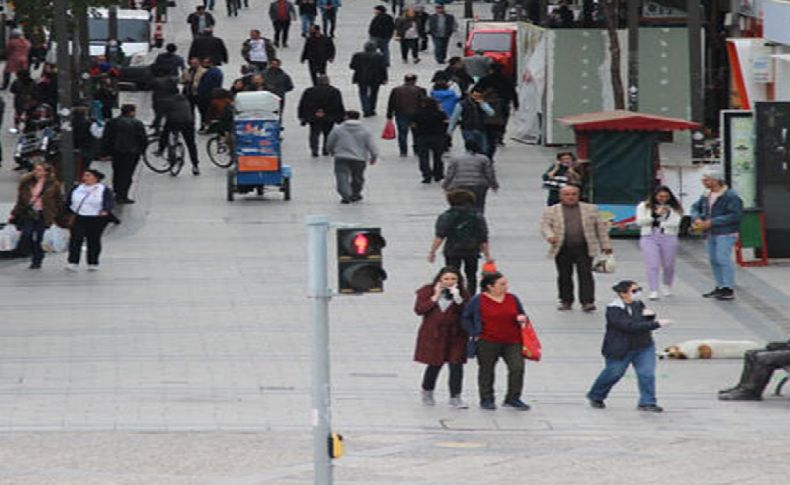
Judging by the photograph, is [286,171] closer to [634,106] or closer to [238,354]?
[634,106]

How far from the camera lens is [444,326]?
19.2 metres

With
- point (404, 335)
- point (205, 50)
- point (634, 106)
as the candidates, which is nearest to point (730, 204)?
point (404, 335)

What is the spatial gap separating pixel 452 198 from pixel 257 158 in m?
9.80

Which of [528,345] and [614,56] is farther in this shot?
[614,56]

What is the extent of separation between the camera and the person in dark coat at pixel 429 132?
112 ft

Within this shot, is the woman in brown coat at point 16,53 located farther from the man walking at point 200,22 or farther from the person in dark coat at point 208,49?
the man walking at point 200,22

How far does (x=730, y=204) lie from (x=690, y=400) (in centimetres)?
526

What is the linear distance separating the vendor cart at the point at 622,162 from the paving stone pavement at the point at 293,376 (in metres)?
0.44

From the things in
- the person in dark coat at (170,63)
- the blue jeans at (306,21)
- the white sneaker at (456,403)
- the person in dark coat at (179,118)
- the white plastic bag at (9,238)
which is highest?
the blue jeans at (306,21)

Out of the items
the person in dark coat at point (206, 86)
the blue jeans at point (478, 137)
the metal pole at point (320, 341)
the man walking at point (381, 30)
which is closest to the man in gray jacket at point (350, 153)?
the blue jeans at point (478, 137)

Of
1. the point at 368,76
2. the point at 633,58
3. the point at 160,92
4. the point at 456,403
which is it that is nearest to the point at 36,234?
the point at 456,403

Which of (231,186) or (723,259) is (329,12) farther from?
(723,259)

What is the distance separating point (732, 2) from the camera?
4019 cm

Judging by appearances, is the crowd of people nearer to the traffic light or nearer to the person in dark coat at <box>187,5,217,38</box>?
the traffic light
